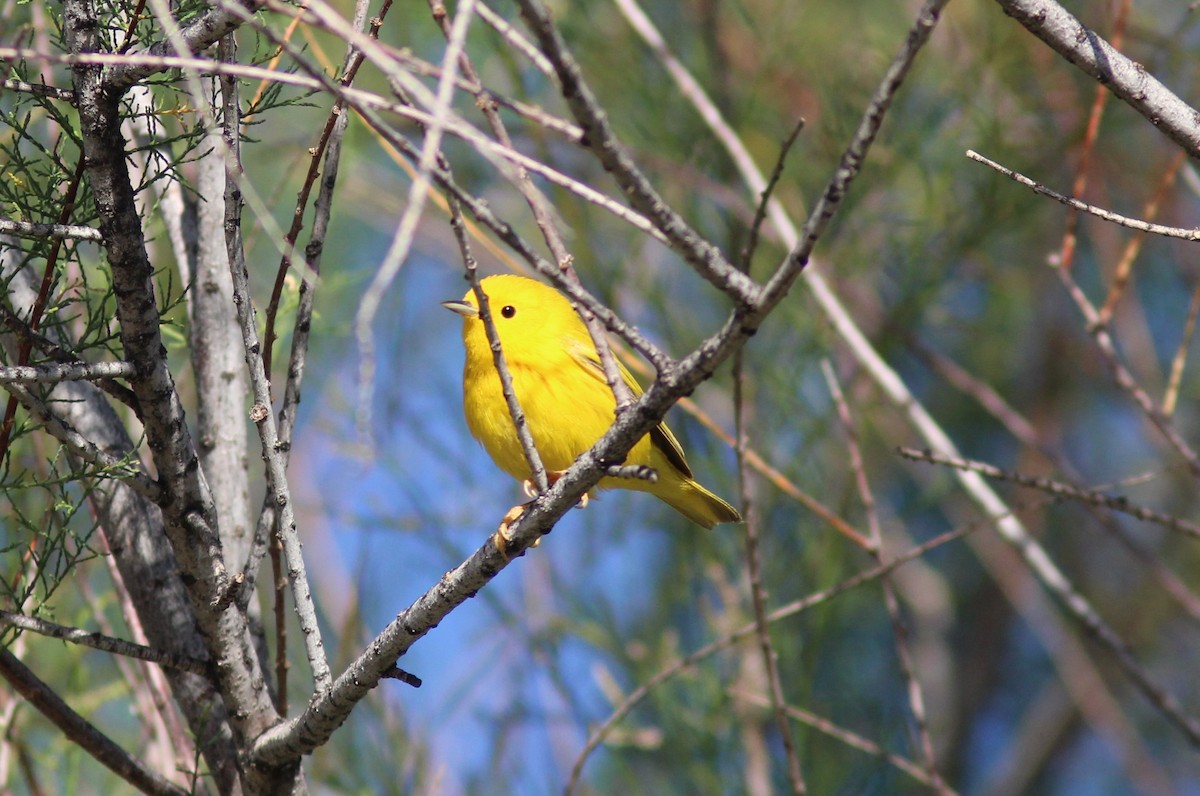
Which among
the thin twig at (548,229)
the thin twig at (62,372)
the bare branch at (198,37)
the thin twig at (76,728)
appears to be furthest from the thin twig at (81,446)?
the thin twig at (548,229)

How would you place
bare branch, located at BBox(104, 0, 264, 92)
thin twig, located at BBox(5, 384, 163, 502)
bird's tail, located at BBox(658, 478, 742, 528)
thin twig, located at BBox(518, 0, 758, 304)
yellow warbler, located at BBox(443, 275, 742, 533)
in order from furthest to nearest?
bird's tail, located at BBox(658, 478, 742, 528), yellow warbler, located at BBox(443, 275, 742, 533), thin twig, located at BBox(5, 384, 163, 502), bare branch, located at BBox(104, 0, 264, 92), thin twig, located at BBox(518, 0, 758, 304)

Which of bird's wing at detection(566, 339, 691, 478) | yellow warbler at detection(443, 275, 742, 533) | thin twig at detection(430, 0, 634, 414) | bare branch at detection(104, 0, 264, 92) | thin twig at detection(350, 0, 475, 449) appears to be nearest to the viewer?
thin twig at detection(350, 0, 475, 449)

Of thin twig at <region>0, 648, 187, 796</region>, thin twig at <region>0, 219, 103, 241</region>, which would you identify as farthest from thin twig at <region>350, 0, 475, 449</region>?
thin twig at <region>0, 648, 187, 796</region>

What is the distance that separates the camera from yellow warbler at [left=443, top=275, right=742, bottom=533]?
3.59m

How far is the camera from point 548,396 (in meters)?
3.62

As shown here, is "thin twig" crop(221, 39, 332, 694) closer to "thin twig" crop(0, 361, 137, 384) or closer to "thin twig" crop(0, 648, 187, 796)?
"thin twig" crop(0, 361, 137, 384)

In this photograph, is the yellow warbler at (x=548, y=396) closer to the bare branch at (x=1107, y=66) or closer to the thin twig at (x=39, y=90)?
the thin twig at (x=39, y=90)

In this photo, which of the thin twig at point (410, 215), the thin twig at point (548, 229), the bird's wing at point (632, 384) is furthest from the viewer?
the bird's wing at point (632, 384)

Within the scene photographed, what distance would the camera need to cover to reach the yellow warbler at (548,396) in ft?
11.8

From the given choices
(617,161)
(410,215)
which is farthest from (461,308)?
(410,215)

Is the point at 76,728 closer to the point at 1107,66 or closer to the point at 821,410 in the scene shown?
the point at 1107,66

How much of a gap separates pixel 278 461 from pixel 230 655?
1.67 feet

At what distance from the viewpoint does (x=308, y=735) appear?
2.26m

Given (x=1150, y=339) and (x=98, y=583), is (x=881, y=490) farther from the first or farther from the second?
(x=98, y=583)
